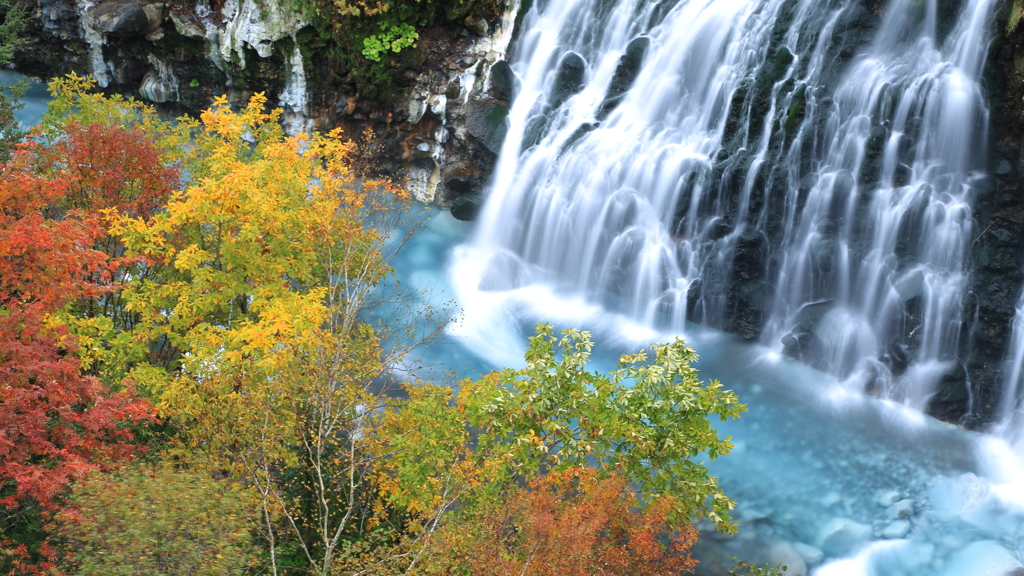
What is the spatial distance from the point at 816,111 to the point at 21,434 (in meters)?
16.7

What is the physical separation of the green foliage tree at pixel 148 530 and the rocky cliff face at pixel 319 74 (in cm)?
1569

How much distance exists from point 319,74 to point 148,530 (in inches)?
739

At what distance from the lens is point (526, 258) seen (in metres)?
21.1

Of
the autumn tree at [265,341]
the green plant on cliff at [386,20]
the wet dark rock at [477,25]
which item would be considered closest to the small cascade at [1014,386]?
the autumn tree at [265,341]

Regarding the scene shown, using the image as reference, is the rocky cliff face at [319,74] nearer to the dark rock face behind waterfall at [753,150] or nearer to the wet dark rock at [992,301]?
the dark rock face behind waterfall at [753,150]

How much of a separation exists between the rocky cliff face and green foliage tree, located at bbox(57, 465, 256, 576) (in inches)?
618

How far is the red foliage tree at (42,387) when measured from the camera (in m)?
7.79

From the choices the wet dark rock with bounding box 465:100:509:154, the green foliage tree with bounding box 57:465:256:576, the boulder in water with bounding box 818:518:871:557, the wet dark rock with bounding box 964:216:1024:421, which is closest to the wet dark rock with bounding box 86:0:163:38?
the wet dark rock with bounding box 465:100:509:154

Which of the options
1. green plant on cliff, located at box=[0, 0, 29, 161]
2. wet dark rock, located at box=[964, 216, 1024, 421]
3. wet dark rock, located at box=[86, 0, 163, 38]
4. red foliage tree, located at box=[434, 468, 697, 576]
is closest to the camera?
red foliage tree, located at box=[434, 468, 697, 576]

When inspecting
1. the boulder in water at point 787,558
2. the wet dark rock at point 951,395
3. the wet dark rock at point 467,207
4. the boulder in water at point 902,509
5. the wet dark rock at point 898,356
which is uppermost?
the wet dark rock at point 467,207

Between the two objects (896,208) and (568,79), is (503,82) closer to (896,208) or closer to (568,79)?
(568,79)

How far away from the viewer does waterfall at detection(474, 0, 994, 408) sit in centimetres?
1652

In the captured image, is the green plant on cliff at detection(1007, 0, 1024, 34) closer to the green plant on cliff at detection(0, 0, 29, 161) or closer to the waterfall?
the waterfall

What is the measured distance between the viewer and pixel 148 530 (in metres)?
7.33
